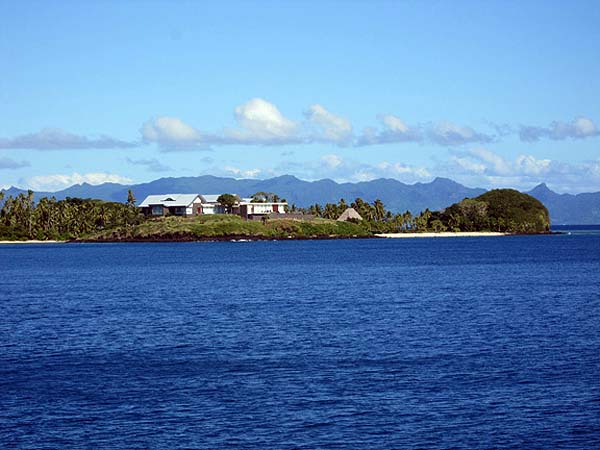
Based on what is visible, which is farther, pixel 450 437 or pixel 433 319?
pixel 433 319

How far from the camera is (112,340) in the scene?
198 feet

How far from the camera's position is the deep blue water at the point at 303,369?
35.9 m

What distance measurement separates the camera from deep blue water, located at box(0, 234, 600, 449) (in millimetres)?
35906

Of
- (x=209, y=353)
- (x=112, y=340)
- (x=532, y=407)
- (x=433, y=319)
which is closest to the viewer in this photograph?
(x=532, y=407)

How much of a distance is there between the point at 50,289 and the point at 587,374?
250 feet

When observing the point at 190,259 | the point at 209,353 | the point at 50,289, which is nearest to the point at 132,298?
the point at 50,289

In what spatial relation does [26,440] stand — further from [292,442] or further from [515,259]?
[515,259]

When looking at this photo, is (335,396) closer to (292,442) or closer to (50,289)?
(292,442)

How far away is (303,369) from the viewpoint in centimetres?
4834

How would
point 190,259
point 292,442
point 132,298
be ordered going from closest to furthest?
1. point 292,442
2. point 132,298
3. point 190,259

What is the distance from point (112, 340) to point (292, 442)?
28660mm

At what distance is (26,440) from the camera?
35.0 meters

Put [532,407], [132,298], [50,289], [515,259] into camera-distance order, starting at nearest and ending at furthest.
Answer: [532,407], [132,298], [50,289], [515,259]

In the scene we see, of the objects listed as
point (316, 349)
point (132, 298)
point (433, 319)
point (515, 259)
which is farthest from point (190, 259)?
point (316, 349)
